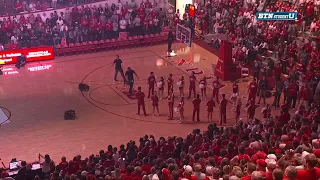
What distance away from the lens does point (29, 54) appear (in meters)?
28.6

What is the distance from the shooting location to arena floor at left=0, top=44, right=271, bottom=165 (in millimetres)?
19047

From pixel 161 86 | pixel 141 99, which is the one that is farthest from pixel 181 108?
pixel 161 86

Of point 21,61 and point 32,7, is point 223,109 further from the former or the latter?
point 32,7

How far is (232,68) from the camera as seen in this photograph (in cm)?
2539

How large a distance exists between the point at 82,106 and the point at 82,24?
979 cm

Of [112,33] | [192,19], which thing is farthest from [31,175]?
[192,19]

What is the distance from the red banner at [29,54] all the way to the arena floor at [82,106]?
0.45 m

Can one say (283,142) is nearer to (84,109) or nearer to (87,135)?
(87,135)

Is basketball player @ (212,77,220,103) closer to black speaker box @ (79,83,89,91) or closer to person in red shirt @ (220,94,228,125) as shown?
person in red shirt @ (220,94,228,125)

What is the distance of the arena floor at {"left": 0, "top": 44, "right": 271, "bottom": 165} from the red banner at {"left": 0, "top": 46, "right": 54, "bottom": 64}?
1.48 feet

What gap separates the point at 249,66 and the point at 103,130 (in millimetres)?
9628

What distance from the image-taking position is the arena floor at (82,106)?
19047 mm

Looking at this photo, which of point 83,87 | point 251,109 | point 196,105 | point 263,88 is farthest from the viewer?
point 83,87

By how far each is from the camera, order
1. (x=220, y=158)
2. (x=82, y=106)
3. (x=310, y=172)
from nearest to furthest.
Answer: (x=310, y=172) → (x=220, y=158) → (x=82, y=106)
